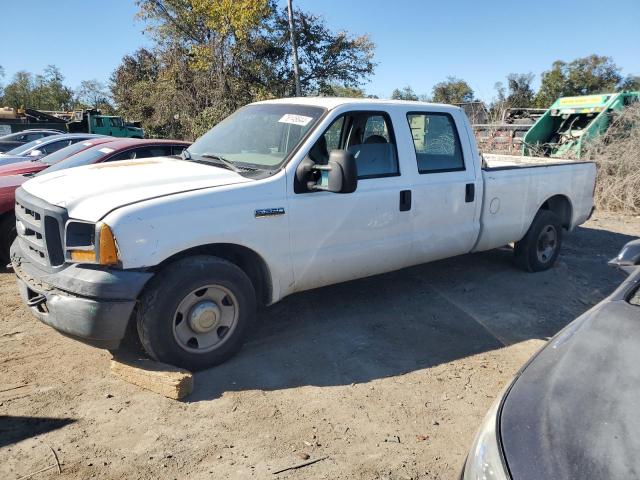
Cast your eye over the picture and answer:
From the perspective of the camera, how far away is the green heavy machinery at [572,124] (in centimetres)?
1120

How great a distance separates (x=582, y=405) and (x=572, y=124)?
1209cm

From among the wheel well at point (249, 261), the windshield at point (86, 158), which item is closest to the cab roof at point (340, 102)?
the wheel well at point (249, 261)

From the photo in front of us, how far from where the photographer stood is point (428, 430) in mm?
3148

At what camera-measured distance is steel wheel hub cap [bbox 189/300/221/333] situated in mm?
3533

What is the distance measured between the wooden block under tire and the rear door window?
2.75 m

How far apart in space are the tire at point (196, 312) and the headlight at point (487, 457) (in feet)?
6.93

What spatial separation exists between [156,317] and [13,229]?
344 cm

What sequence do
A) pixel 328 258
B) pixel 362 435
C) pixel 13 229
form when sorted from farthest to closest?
pixel 13 229
pixel 328 258
pixel 362 435

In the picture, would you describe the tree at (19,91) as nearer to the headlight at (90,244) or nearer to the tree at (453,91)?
the tree at (453,91)

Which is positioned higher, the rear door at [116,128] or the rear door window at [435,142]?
the rear door at [116,128]

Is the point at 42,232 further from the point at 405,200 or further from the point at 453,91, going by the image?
the point at 453,91

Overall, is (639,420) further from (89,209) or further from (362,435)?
(89,209)

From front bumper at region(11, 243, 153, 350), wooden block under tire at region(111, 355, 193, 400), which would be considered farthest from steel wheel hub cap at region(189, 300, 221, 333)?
front bumper at region(11, 243, 153, 350)

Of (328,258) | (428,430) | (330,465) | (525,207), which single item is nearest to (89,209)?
(328,258)
